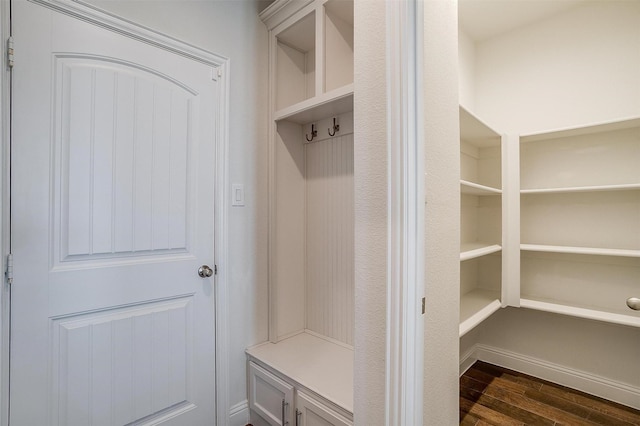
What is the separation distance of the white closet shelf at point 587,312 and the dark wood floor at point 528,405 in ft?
1.92

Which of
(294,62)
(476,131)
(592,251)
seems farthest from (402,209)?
(592,251)

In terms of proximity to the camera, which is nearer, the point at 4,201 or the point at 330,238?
the point at 4,201

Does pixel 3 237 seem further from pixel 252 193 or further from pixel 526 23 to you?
pixel 526 23

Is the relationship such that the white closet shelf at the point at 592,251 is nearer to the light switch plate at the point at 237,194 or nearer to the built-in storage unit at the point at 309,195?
the built-in storage unit at the point at 309,195

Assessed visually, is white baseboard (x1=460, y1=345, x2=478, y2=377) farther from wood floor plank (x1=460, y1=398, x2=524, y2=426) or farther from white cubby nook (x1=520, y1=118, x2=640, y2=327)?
white cubby nook (x1=520, y1=118, x2=640, y2=327)

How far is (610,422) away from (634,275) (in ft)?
2.94

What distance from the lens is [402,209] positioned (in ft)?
2.87

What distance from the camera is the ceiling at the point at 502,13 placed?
203cm

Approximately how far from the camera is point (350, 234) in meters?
1.80

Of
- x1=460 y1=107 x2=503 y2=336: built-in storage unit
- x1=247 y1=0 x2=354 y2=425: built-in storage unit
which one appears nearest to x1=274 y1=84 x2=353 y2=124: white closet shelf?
x1=247 y1=0 x2=354 y2=425: built-in storage unit

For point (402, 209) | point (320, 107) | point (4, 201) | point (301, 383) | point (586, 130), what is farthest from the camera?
point (586, 130)

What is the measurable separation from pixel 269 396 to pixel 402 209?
137cm

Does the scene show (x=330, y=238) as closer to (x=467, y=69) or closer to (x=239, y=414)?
(x=239, y=414)

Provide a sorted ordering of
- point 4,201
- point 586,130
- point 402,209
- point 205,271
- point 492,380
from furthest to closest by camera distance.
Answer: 1. point 492,380
2. point 586,130
3. point 205,271
4. point 4,201
5. point 402,209
